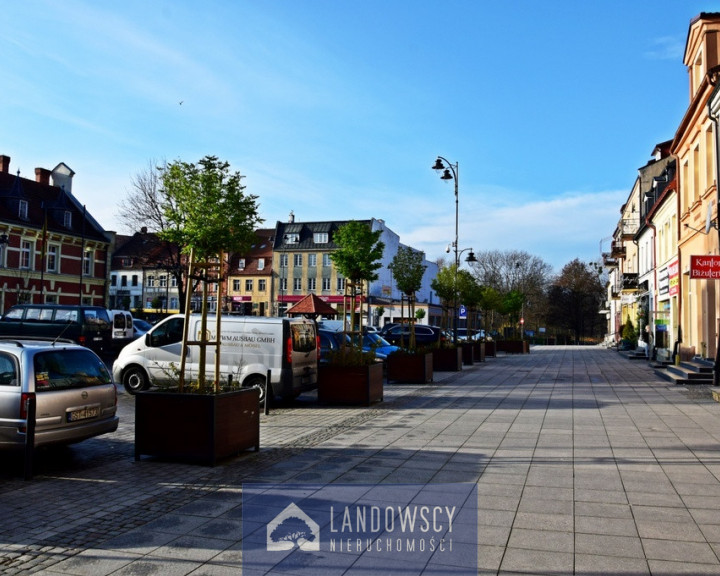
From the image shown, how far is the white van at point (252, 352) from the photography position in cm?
1303

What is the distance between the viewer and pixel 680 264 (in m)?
24.4

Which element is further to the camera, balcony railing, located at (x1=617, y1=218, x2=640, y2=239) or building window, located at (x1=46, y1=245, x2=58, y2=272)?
building window, located at (x1=46, y1=245, x2=58, y2=272)

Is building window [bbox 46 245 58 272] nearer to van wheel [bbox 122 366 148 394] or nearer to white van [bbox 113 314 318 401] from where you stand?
van wheel [bbox 122 366 148 394]

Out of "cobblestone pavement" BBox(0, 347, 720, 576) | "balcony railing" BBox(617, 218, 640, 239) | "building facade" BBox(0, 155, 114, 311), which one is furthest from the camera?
"building facade" BBox(0, 155, 114, 311)

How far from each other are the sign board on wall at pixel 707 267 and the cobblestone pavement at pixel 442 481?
416 cm

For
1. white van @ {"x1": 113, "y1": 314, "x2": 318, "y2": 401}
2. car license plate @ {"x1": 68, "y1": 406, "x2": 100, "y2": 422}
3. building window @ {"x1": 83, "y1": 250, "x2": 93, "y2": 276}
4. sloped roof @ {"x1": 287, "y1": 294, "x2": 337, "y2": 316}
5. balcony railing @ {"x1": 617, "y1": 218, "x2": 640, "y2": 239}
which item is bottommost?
car license plate @ {"x1": 68, "y1": 406, "x2": 100, "y2": 422}

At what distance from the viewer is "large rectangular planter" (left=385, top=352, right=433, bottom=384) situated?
1852 cm

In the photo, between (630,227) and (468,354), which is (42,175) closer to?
(468,354)

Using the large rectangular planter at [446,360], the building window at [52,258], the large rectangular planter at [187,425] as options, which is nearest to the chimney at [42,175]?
the building window at [52,258]

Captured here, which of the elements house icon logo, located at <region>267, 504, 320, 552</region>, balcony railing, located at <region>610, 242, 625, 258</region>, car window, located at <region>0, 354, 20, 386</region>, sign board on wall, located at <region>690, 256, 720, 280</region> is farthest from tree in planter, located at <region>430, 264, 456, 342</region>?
balcony railing, located at <region>610, 242, 625, 258</region>

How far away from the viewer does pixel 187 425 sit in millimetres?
7699

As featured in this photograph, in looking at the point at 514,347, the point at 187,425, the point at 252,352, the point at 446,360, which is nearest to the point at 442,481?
the point at 187,425

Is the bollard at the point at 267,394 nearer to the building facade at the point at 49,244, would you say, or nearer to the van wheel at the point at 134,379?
the van wheel at the point at 134,379

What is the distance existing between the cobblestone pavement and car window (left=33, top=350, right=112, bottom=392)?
3.28 feet
